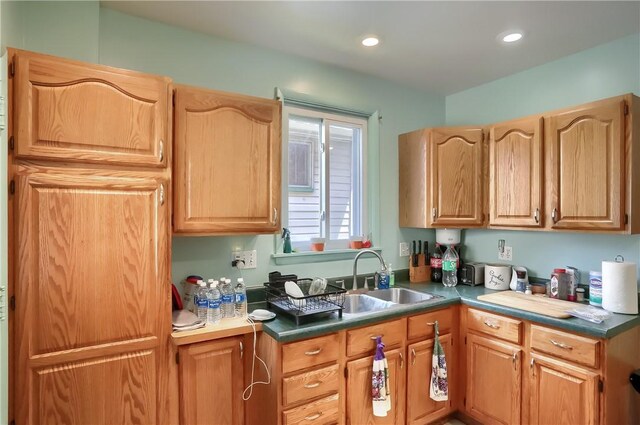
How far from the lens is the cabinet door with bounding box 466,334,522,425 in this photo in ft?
7.07

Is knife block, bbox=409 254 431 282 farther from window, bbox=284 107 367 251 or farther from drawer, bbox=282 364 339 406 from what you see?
drawer, bbox=282 364 339 406

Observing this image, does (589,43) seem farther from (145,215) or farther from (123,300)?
(123,300)

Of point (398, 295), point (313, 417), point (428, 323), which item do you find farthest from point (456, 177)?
point (313, 417)

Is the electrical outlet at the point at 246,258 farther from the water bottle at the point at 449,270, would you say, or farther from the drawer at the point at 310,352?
the water bottle at the point at 449,270

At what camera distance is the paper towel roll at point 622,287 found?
78.4 inches

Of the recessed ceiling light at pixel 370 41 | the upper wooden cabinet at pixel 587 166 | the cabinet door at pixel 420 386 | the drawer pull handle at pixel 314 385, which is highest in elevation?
the recessed ceiling light at pixel 370 41

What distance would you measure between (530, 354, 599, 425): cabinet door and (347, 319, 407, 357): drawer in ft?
2.48

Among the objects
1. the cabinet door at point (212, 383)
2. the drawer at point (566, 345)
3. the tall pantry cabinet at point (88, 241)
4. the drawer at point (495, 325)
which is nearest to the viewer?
the tall pantry cabinet at point (88, 241)

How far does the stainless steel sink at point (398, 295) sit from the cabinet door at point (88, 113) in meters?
1.73

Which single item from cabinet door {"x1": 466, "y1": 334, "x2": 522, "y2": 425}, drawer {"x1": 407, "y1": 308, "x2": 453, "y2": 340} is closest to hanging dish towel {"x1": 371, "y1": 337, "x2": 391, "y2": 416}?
drawer {"x1": 407, "y1": 308, "x2": 453, "y2": 340}

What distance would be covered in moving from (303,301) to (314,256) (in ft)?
2.02

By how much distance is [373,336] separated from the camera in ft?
6.70

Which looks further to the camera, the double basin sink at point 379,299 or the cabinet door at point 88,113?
the double basin sink at point 379,299

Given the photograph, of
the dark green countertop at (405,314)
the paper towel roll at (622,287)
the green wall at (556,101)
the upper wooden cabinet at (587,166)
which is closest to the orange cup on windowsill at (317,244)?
the dark green countertop at (405,314)
